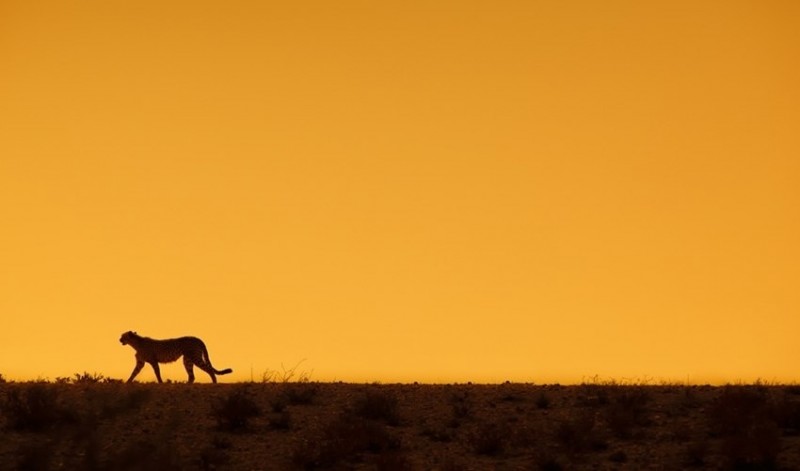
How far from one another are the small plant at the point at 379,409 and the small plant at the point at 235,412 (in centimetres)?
206

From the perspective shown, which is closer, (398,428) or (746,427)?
(746,427)

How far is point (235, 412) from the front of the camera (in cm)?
2950

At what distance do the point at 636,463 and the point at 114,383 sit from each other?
12.5m

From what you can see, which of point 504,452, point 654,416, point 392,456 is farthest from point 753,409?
point 392,456

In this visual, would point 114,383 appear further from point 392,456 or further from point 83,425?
point 392,456

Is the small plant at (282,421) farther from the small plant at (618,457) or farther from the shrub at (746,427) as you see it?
the shrub at (746,427)

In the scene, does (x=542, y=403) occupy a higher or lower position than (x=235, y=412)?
higher

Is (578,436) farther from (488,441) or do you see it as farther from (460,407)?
(460,407)

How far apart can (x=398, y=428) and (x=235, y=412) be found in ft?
10.5

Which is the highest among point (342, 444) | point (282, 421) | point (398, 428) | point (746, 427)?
point (282, 421)

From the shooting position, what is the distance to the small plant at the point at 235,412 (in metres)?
29.2

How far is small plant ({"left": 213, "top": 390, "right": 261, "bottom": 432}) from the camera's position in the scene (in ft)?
95.8

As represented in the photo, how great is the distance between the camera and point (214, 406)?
30094 mm

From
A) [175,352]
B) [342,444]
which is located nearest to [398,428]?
[342,444]
